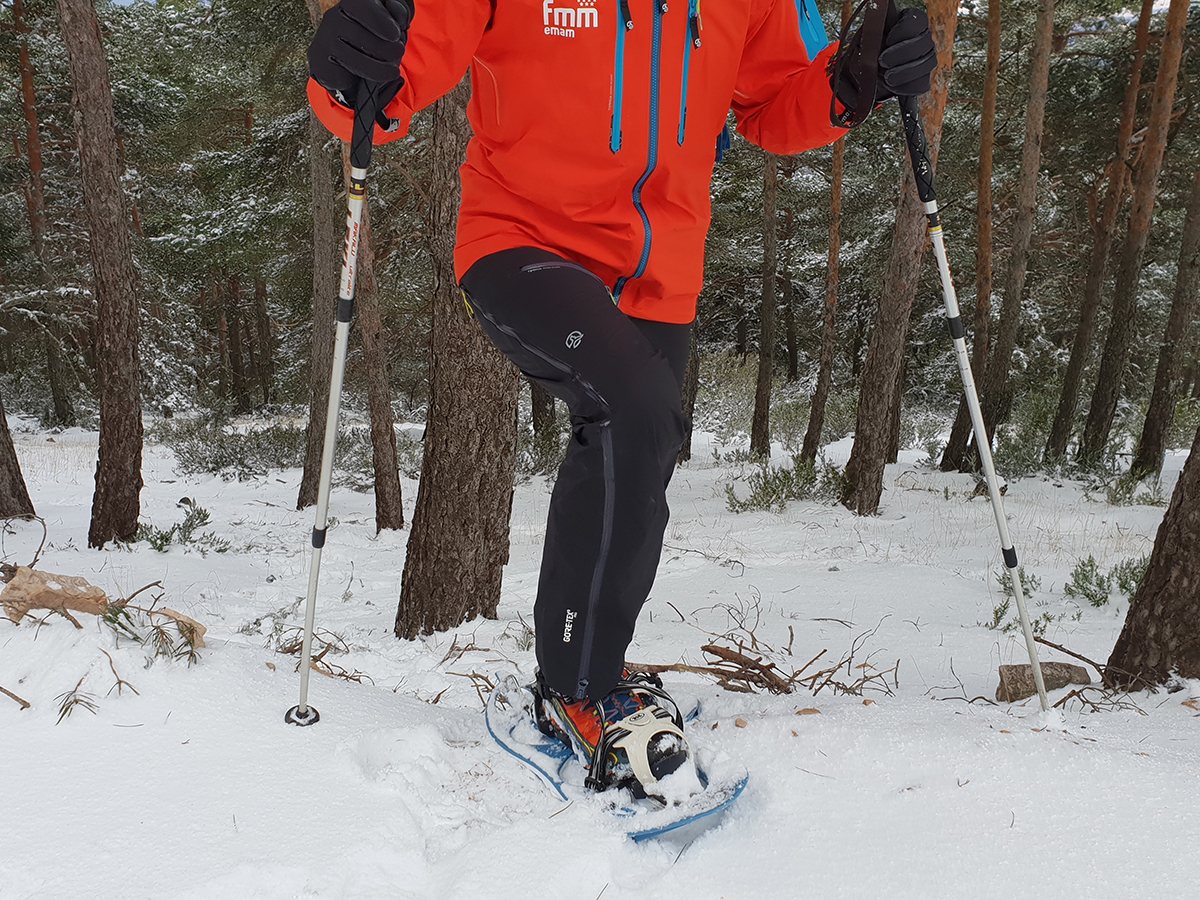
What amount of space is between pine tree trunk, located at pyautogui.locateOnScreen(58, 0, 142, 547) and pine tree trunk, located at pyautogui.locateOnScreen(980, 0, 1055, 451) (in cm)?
1036

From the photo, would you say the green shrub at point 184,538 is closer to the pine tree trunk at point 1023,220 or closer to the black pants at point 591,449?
the black pants at point 591,449

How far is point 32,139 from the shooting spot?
1550 centimetres

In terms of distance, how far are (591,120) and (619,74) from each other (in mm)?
118

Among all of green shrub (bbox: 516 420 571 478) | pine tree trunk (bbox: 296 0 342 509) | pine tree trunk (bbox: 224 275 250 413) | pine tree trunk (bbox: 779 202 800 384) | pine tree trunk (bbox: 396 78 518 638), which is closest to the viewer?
pine tree trunk (bbox: 396 78 518 638)

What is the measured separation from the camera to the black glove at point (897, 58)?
1859 millimetres

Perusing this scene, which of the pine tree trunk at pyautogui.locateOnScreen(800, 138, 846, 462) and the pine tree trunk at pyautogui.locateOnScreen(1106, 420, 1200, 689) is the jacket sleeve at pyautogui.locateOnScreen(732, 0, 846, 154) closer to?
the pine tree trunk at pyautogui.locateOnScreen(1106, 420, 1200, 689)

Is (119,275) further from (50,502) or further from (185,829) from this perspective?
(185,829)

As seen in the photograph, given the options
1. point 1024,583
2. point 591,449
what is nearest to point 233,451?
point 1024,583

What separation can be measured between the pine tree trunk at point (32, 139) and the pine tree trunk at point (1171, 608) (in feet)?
59.4

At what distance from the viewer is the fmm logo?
1.71m

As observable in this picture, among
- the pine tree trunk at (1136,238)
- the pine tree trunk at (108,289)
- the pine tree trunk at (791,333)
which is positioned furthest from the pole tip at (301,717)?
the pine tree trunk at (791,333)

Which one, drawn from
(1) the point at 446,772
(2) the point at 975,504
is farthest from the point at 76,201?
(1) the point at 446,772

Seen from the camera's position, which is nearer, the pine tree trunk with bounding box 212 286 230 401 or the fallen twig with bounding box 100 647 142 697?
the fallen twig with bounding box 100 647 142 697

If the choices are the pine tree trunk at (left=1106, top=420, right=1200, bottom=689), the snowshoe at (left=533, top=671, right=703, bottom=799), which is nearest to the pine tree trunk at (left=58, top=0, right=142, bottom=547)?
the snowshoe at (left=533, top=671, right=703, bottom=799)
